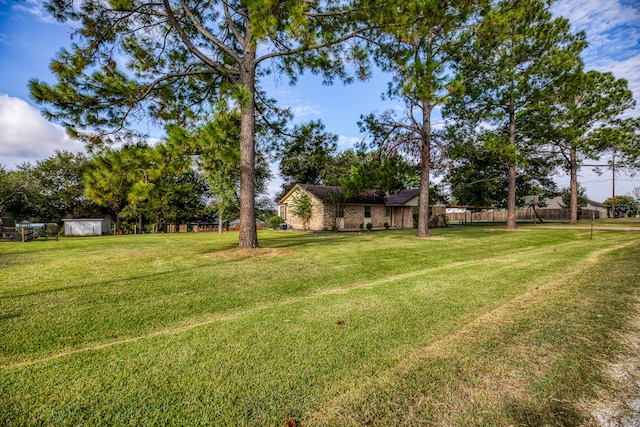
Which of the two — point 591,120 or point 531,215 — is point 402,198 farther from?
point 531,215

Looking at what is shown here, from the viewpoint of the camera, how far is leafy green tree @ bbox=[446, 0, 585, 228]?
14.4 metres

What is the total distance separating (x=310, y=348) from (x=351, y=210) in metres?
22.1

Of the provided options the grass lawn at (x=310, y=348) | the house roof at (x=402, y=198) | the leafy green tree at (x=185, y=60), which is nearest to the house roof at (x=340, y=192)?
the house roof at (x=402, y=198)

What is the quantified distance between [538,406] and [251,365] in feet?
7.14

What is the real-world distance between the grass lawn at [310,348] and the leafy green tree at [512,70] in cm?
1186

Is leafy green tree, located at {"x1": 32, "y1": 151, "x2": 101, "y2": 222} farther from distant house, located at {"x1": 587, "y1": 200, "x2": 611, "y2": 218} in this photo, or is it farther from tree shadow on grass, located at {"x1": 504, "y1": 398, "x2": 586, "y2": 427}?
distant house, located at {"x1": 587, "y1": 200, "x2": 611, "y2": 218}

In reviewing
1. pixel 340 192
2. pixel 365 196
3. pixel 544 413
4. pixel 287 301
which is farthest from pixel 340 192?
pixel 544 413

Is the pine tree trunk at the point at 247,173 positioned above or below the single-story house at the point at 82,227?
above

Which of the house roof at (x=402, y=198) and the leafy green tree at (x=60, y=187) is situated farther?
the leafy green tree at (x=60, y=187)

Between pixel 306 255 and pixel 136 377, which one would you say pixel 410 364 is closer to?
pixel 136 377

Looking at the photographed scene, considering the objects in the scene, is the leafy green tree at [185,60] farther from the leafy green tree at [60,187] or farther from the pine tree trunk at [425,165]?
the leafy green tree at [60,187]

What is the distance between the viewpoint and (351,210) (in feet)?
81.4

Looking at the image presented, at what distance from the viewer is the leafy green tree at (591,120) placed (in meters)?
20.9

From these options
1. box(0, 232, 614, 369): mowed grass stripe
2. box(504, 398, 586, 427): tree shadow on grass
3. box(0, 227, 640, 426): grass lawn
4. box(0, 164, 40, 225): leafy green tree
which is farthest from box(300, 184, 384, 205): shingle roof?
box(0, 164, 40, 225): leafy green tree
